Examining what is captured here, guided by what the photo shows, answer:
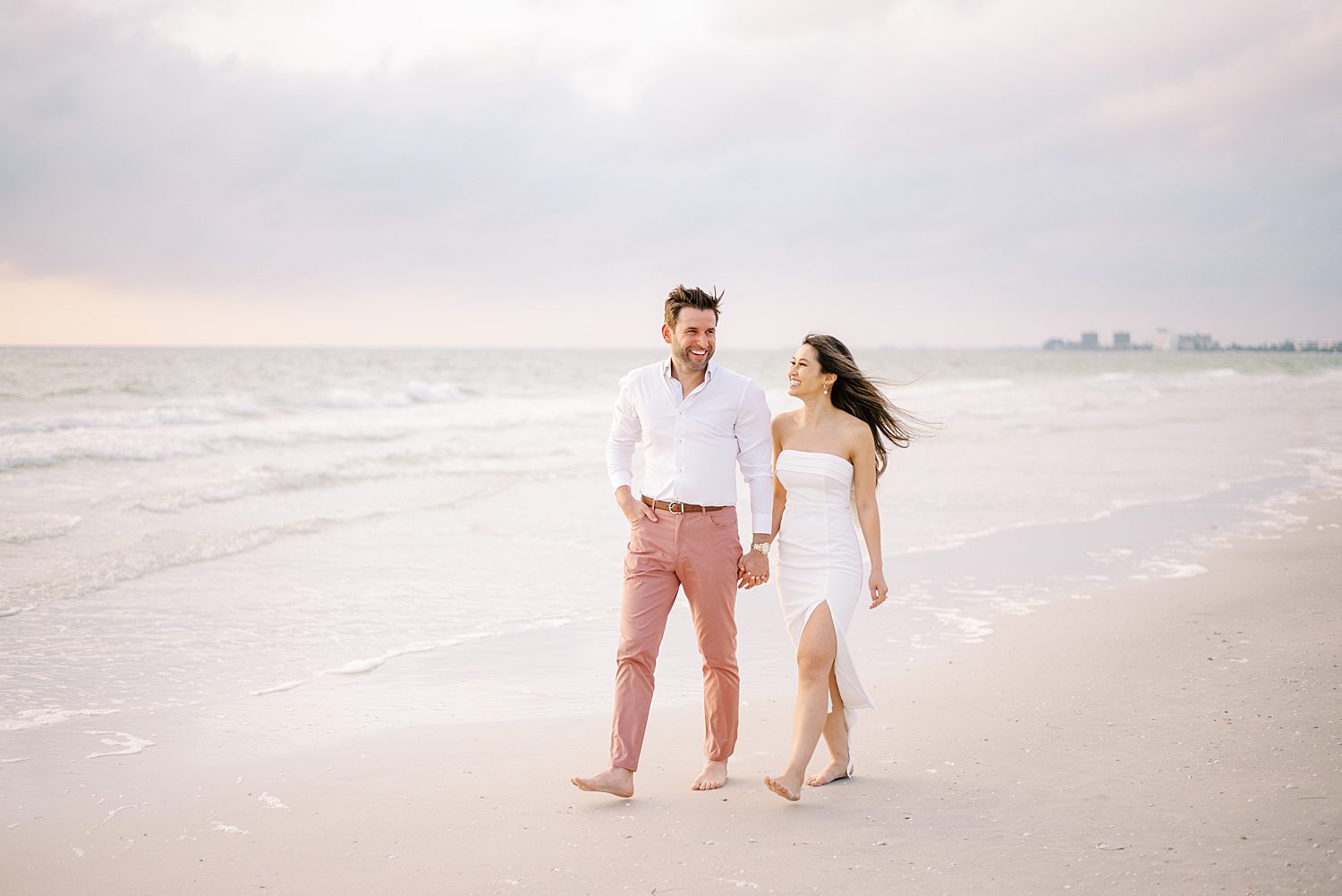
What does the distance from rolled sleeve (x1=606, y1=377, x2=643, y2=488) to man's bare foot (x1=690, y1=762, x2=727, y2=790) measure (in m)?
1.21

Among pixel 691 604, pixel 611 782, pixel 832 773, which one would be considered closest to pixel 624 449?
pixel 691 604

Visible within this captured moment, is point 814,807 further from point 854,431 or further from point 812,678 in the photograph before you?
point 854,431

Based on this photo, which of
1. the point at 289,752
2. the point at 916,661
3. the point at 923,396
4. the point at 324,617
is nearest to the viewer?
the point at 289,752

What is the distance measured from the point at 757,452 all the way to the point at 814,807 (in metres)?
1.41

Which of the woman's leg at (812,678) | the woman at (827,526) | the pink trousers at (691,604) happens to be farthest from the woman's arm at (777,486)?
the woman's leg at (812,678)

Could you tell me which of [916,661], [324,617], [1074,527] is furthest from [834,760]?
[1074,527]

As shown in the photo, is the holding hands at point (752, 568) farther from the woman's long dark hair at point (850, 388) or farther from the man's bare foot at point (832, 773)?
the man's bare foot at point (832, 773)

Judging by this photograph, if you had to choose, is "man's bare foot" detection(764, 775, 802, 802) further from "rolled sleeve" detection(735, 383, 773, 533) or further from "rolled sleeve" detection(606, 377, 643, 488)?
"rolled sleeve" detection(606, 377, 643, 488)

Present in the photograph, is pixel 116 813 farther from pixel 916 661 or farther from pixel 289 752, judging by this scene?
pixel 916 661

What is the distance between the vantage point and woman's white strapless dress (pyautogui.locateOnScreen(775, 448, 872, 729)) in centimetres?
405

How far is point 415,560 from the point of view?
29.1ft

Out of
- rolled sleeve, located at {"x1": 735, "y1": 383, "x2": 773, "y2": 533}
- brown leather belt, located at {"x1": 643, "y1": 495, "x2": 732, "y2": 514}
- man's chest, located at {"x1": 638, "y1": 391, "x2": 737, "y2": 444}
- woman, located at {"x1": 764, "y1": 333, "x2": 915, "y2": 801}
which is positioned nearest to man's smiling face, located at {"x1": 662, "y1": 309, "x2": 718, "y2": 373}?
man's chest, located at {"x1": 638, "y1": 391, "x2": 737, "y2": 444}

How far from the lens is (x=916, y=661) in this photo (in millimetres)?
5816

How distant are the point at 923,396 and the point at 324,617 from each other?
33981mm
